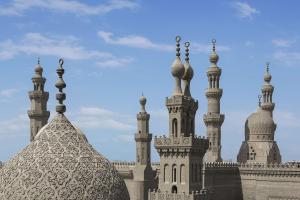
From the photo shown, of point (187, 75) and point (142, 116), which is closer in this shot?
point (187, 75)

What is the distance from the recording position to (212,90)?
33750 millimetres

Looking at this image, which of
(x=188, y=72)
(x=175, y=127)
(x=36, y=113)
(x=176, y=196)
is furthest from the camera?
(x=36, y=113)

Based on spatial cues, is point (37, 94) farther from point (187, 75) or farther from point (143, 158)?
point (187, 75)

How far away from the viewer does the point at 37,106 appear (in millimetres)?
35500

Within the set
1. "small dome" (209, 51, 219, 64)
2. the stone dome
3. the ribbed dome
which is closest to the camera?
the stone dome

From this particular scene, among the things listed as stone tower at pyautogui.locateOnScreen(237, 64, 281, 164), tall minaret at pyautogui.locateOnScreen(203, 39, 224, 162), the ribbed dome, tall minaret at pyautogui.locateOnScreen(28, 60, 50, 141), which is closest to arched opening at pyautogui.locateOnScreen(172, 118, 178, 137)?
tall minaret at pyautogui.locateOnScreen(203, 39, 224, 162)

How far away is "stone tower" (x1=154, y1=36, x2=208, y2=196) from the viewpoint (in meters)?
23.0

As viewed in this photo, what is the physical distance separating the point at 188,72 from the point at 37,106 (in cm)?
1556

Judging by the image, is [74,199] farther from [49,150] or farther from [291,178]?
[291,178]

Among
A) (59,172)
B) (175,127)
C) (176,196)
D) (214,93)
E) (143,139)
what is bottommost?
(176,196)

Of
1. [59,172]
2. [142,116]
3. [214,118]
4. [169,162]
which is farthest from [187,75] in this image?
[59,172]

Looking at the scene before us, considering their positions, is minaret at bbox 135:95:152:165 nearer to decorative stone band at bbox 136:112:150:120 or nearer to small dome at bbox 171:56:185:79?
decorative stone band at bbox 136:112:150:120

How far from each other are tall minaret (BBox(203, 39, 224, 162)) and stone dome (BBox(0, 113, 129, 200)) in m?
23.4

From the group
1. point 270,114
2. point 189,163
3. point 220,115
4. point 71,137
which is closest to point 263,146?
point 270,114
